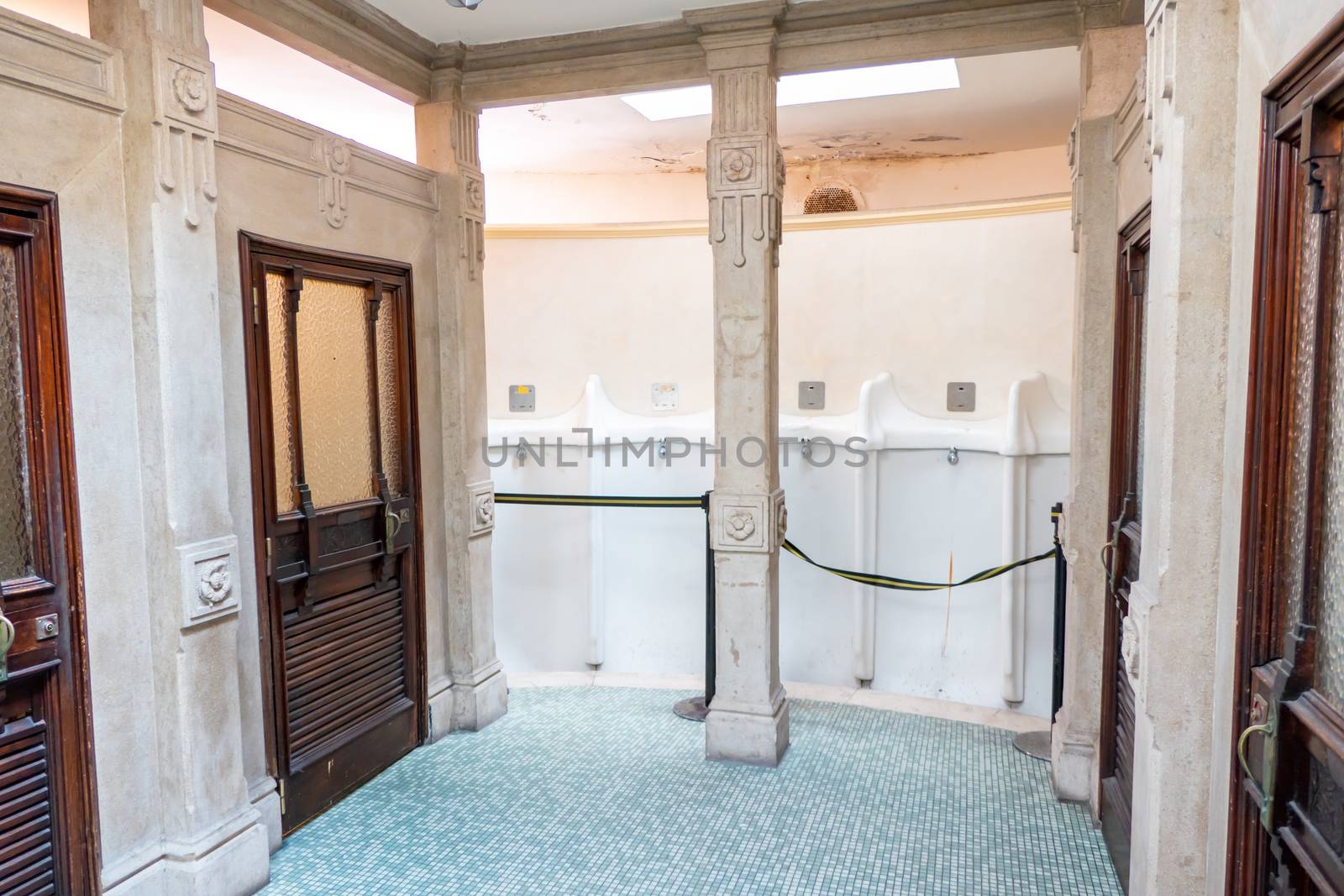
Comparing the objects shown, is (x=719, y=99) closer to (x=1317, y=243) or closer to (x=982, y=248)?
(x=982, y=248)

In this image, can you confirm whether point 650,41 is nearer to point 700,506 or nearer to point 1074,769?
point 700,506

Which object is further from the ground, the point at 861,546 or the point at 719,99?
the point at 719,99

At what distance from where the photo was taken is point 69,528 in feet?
7.72

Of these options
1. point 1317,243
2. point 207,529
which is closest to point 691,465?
point 207,529

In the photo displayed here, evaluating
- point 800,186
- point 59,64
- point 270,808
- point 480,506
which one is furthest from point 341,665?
point 800,186

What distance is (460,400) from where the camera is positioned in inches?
155

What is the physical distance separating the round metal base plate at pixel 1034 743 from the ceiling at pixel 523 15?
325 centimetres

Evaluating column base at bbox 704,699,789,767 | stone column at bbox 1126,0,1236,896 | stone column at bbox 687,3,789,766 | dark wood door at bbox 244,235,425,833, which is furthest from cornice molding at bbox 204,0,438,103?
column base at bbox 704,699,789,767

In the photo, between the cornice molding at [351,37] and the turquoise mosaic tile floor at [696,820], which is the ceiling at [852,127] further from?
the turquoise mosaic tile floor at [696,820]

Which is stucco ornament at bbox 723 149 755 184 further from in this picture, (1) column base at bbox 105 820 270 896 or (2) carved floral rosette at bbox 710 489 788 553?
(1) column base at bbox 105 820 270 896

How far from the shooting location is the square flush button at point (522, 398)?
565 cm

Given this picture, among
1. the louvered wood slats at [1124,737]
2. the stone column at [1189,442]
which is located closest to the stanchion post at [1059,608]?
the louvered wood slats at [1124,737]

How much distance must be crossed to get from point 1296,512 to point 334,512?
292 centimetres

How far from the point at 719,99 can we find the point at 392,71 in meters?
1.33
